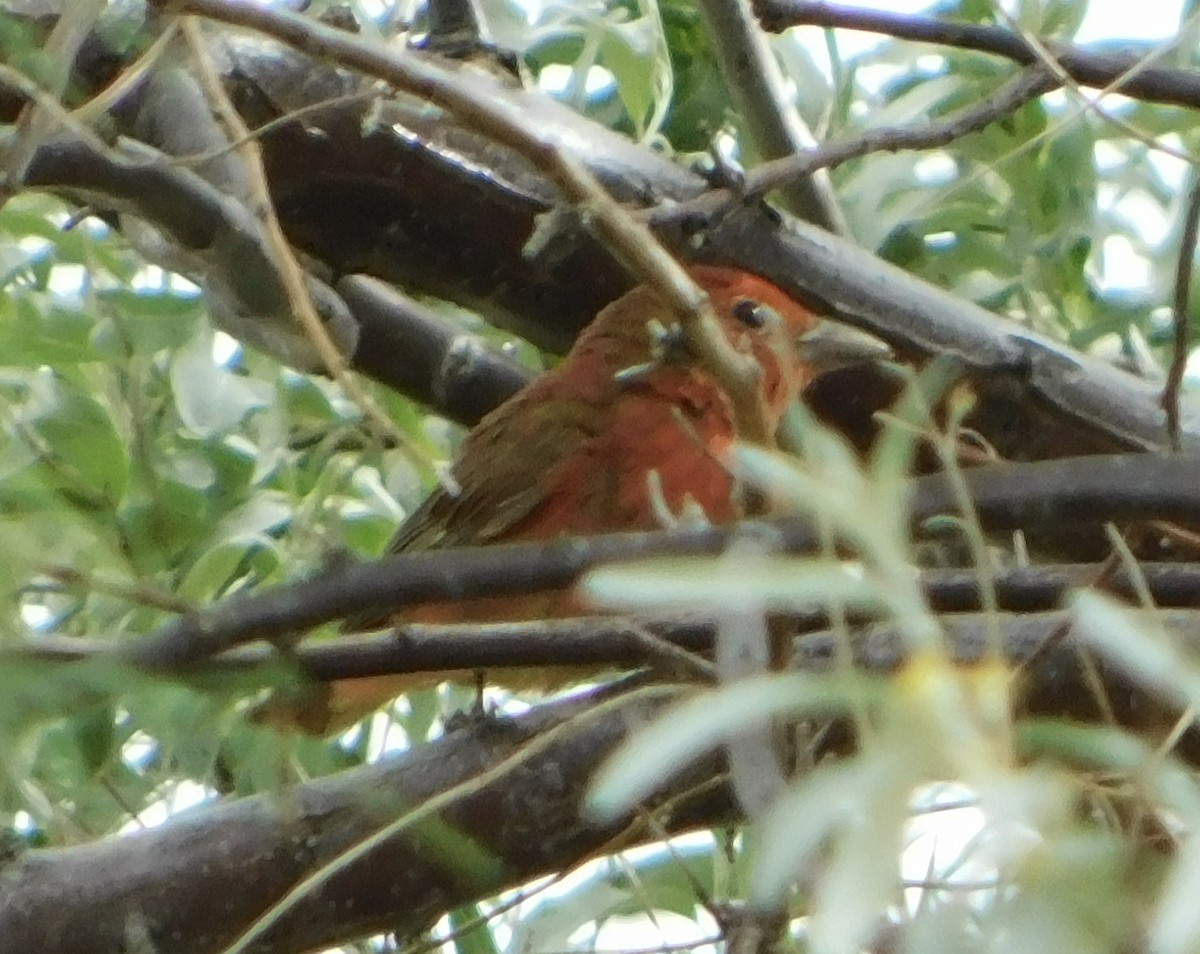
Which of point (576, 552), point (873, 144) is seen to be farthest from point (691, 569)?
point (873, 144)

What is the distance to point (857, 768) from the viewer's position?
477 mm

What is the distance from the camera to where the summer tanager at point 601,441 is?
83.4 inches

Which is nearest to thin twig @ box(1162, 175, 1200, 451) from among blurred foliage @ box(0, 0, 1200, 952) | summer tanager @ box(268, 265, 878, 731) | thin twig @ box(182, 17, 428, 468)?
blurred foliage @ box(0, 0, 1200, 952)

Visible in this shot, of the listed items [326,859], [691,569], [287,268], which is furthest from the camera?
[326,859]

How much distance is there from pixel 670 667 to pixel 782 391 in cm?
117

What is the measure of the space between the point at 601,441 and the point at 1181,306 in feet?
4.10

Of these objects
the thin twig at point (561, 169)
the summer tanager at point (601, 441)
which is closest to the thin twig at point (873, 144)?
the thin twig at point (561, 169)

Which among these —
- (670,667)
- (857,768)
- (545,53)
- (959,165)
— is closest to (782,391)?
(959,165)

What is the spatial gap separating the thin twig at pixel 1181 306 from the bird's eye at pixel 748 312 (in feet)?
3.25

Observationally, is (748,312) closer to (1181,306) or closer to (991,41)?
(991,41)

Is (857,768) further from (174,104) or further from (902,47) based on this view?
(902,47)

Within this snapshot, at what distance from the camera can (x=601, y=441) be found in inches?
90.3

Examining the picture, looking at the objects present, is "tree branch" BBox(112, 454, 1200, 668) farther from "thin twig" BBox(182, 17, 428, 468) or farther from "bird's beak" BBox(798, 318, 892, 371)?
"bird's beak" BBox(798, 318, 892, 371)

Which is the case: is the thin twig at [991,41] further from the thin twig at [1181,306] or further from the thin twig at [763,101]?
the thin twig at [763,101]
